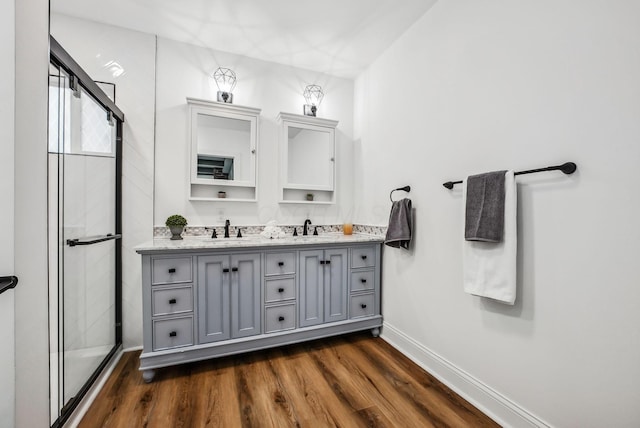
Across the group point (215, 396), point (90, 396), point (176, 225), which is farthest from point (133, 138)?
point (215, 396)

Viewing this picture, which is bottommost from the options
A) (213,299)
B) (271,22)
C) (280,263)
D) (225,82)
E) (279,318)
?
(279,318)

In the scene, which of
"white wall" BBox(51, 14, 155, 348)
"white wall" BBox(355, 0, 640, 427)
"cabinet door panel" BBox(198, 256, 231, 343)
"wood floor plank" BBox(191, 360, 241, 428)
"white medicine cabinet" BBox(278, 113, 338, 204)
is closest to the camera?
"white wall" BBox(355, 0, 640, 427)

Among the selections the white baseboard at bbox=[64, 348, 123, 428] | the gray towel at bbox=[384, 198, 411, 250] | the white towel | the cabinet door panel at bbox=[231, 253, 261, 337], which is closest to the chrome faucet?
the cabinet door panel at bbox=[231, 253, 261, 337]

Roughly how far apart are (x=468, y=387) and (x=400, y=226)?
109 centimetres

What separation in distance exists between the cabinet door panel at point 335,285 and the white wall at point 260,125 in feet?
2.14

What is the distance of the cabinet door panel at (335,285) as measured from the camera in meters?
2.23

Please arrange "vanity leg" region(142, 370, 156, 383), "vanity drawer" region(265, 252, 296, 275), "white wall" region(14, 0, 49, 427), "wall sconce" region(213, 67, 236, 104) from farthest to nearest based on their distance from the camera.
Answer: "wall sconce" region(213, 67, 236, 104) → "vanity drawer" region(265, 252, 296, 275) → "vanity leg" region(142, 370, 156, 383) → "white wall" region(14, 0, 49, 427)

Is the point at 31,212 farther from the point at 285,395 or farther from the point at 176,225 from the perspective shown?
the point at 285,395

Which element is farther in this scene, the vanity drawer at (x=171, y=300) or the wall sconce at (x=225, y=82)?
the wall sconce at (x=225, y=82)

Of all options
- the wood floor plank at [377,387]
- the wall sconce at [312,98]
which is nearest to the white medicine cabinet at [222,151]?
the wall sconce at [312,98]

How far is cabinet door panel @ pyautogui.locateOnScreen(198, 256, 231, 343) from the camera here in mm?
1854

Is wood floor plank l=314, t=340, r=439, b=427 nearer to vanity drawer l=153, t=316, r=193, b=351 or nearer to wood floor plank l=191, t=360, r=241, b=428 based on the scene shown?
wood floor plank l=191, t=360, r=241, b=428

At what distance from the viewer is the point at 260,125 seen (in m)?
2.58

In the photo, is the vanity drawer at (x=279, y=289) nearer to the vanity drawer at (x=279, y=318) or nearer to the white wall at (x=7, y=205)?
the vanity drawer at (x=279, y=318)
